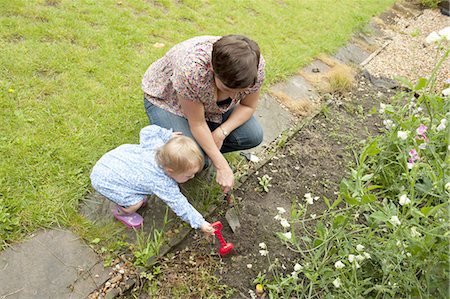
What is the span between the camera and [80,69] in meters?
3.12

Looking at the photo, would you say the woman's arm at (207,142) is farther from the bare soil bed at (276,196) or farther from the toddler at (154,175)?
the bare soil bed at (276,196)

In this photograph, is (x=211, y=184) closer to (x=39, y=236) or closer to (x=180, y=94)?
(x=180, y=94)

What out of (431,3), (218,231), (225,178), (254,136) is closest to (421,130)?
(254,136)

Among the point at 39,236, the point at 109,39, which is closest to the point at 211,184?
the point at 39,236

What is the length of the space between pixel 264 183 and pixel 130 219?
36.7 inches

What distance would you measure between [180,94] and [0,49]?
5.83 feet

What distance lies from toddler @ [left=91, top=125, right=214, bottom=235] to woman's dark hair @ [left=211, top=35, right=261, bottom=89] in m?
0.39

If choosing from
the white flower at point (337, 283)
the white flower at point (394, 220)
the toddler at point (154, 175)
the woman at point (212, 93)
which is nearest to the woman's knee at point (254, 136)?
the woman at point (212, 93)

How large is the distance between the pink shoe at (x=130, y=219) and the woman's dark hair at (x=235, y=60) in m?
0.90

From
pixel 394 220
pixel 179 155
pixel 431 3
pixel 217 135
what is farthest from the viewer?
pixel 431 3

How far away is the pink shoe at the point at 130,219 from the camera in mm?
2220

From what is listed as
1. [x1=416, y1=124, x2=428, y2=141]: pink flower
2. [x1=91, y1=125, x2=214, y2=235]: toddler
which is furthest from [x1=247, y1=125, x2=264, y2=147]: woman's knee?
[x1=416, y1=124, x2=428, y2=141]: pink flower

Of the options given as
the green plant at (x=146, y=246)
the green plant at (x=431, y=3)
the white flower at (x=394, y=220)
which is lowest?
the green plant at (x=431, y=3)

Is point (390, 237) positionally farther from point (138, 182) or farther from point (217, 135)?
point (138, 182)
